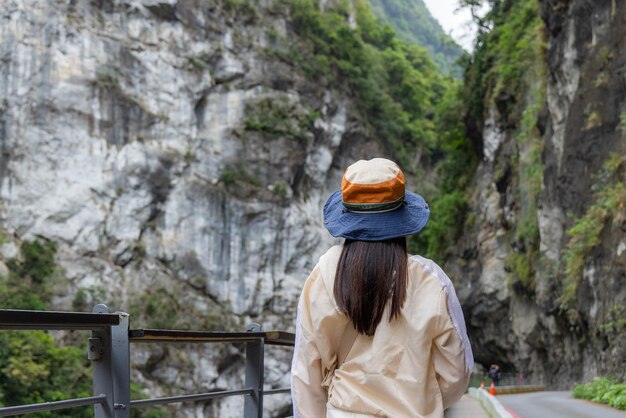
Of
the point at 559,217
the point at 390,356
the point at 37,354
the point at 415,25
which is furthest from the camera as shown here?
the point at 415,25

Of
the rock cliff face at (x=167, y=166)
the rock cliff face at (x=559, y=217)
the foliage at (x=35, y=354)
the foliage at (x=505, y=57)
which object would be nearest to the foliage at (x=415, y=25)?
the rock cliff face at (x=167, y=166)

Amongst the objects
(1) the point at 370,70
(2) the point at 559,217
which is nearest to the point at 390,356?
(2) the point at 559,217

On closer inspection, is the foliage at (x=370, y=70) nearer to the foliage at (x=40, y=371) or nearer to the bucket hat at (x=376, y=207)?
the foliage at (x=40, y=371)

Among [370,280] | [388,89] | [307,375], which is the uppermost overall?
[388,89]

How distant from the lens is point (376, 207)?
2506 mm

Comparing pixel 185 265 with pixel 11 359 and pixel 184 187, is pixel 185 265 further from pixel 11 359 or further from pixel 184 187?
pixel 11 359

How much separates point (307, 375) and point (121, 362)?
2.99 feet

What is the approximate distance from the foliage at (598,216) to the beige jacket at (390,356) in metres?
13.7

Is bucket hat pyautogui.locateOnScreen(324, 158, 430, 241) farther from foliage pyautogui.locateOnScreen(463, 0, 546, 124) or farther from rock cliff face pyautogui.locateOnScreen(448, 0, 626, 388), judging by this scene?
foliage pyautogui.locateOnScreen(463, 0, 546, 124)

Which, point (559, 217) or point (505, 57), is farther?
point (505, 57)

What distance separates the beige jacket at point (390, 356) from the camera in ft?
7.62

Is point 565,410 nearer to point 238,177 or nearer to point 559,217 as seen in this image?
point 559,217

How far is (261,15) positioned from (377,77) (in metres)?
8.83

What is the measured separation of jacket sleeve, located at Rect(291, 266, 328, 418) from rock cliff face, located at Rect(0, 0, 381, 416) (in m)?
35.6
